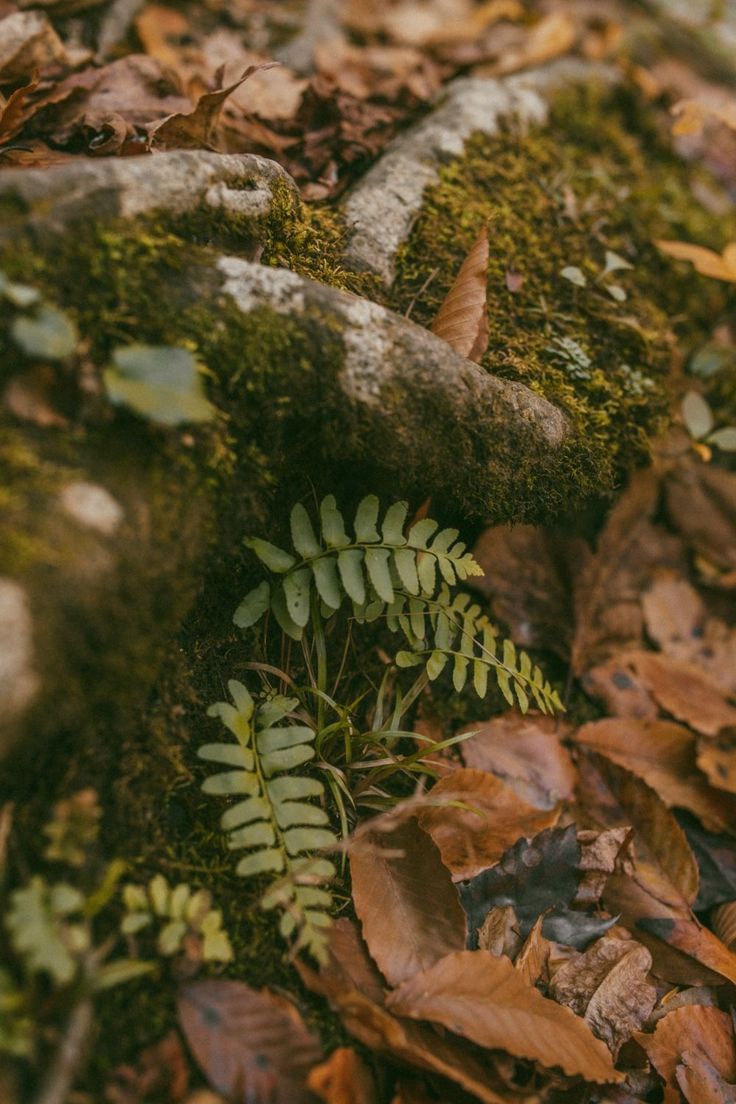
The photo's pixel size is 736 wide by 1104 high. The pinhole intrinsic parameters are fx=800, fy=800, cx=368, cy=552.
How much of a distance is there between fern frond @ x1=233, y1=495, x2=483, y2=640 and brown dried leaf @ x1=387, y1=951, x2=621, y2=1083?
894mm

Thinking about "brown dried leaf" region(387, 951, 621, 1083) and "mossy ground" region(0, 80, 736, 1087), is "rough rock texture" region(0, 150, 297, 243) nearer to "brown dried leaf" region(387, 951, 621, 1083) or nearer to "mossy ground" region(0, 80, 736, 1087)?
"mossy ground" region(0, 80, 736, 1087)

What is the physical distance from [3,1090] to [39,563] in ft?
3.10

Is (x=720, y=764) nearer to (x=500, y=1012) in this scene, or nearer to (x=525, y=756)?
(x=525, y=756)

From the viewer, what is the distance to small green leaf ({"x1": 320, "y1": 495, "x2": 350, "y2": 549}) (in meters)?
2.15

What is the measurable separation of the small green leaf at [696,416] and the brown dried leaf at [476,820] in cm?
162

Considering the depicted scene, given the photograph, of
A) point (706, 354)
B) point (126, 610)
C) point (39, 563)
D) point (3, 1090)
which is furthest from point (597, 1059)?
point (706, 354)

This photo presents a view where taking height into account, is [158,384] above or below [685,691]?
above

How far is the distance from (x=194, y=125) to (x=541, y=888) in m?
2.49

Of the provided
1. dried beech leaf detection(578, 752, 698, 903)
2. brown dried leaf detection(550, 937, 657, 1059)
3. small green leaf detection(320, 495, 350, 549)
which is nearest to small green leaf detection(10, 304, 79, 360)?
small green leaf detection(320, 495, 350, 549)

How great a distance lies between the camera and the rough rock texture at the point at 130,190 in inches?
68.6

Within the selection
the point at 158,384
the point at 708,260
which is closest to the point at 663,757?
the point at 708,260

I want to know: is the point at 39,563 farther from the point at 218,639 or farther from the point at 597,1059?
the point at 597,1059

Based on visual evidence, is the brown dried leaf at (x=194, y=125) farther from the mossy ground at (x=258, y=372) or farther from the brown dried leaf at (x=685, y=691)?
the brown dried leaf at (x=685, y=691)

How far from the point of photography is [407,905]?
2.02m
